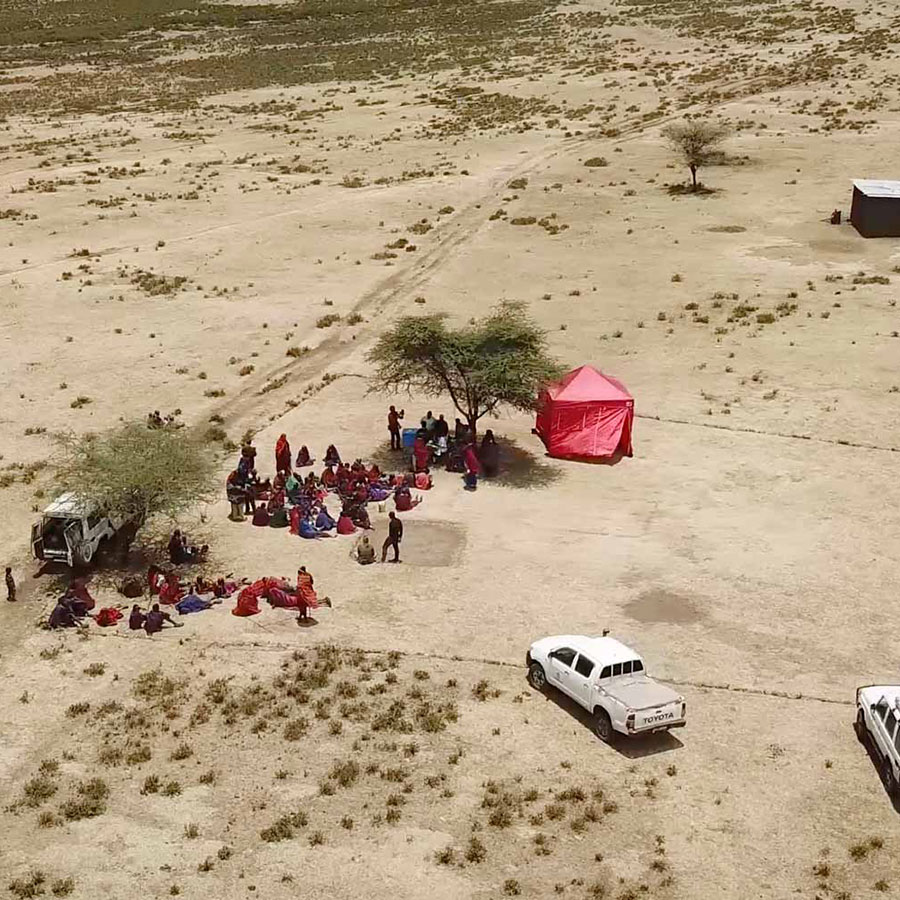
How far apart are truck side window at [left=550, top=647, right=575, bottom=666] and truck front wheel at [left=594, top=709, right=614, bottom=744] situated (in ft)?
3.96

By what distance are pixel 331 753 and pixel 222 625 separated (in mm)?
5852

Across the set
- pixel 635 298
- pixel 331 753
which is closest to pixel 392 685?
pixel 331 753

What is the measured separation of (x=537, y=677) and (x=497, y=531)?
799 centimetres

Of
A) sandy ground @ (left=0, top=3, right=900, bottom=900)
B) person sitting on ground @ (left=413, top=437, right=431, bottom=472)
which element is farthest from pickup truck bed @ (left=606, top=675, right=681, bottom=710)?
person sitting on ground @ (left=413, top=437, right=431, bottom=472)

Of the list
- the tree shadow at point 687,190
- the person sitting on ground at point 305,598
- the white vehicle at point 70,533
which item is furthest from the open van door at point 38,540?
the tree shadow at point 687,190

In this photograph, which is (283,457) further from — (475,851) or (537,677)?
(475,851)

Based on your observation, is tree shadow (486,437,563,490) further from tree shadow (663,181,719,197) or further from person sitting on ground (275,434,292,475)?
tree shadow (663,181,719,197)

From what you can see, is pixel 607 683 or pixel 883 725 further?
pixel 607 683

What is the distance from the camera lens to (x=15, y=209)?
73.4 meters

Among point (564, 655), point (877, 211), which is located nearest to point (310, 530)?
point (564, 655)

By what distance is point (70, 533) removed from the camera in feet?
102

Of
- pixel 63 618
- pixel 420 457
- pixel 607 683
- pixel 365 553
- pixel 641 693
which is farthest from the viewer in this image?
pixel 420 457

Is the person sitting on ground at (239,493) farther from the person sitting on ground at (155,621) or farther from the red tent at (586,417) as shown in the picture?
the red tent at (586,417)

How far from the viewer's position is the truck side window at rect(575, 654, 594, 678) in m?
24.9
